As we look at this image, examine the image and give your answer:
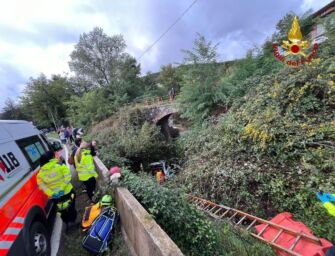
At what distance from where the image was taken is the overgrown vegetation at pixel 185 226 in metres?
2.43

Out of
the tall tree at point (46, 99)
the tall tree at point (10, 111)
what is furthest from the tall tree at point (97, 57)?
the tall tree at point (10, 111)

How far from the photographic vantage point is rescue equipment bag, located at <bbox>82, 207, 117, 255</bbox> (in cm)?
262

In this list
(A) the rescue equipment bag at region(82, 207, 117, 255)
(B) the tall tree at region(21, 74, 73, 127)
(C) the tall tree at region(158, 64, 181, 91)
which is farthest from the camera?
(B) the tall tree at region(21, 74, 73, 127)

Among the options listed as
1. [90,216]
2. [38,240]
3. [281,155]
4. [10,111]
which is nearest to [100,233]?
[90,216]

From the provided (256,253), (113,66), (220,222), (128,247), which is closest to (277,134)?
(220,222)

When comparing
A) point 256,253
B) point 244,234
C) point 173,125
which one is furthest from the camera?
point 173,125

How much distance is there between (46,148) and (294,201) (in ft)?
19.8

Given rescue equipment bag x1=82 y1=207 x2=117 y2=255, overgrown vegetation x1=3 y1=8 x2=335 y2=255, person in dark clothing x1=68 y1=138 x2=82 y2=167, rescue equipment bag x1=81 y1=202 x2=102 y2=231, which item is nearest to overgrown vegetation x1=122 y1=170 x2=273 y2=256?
overgrown vegetation x1=3 y1=8 x2=335 y2=255

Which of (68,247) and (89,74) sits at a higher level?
(89,74)

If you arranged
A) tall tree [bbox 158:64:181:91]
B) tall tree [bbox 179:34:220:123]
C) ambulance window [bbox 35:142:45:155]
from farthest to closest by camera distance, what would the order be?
tall tree [bbox 158:64:181:91], tall tree [bbox 179:34:220:123], ambulance window [bbox 35:142:45:155]

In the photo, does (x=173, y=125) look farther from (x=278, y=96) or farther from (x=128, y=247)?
(x=128, y=247)

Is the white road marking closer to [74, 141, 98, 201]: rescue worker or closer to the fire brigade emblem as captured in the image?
[74, 141, 98, 201]: rescue worker

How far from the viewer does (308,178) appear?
13.1ft

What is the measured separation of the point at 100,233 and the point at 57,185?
3.99 feet
